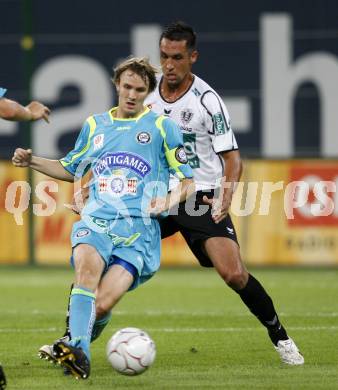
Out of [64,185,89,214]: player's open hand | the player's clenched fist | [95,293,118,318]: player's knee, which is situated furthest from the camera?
[64,185,89,214]: player's open hand

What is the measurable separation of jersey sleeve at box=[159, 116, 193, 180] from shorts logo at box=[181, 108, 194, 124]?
100cm

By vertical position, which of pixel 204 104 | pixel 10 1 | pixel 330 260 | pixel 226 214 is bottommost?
pixel 330 260

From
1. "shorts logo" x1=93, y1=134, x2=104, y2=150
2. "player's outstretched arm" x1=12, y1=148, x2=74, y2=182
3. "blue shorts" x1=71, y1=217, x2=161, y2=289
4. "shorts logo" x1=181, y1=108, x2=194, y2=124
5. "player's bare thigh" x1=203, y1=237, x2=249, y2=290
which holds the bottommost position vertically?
"player's bare thigh" x1=203, y1=237, x2=249, y2=290

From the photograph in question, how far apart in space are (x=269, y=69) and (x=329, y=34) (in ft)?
3.72

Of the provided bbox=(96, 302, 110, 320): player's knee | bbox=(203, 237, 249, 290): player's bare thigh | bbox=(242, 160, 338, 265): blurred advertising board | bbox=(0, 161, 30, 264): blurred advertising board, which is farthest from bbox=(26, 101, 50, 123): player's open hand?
bbox=(0, 161, 30, 264): blurred advertising board

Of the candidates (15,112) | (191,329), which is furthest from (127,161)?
(191,329)

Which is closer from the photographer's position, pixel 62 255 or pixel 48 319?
pixel 48 319

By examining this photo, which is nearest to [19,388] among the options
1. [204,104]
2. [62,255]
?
[204,104]

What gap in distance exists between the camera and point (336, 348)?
9.08m

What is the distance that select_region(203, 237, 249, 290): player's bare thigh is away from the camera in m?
8.38

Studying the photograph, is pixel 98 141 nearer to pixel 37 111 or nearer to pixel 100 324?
pixel 37 111

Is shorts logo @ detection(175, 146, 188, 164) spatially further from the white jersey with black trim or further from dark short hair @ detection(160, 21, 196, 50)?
dark short hair @ detection(160, 21, 196, 50)

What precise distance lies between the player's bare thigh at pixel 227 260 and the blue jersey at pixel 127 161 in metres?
0.89

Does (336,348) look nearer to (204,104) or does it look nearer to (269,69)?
(204,104)
